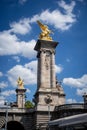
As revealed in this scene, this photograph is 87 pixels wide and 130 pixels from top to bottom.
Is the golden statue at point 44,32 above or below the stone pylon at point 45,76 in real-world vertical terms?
above

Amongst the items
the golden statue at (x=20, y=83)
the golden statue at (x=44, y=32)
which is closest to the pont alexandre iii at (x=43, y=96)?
the golden statue at (x=44, y=32)

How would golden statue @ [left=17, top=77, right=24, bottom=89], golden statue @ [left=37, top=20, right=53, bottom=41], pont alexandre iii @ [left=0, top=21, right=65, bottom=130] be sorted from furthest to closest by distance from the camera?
golden statue @ [left=17, top=77, right=24, bottom=89] < golden statue @ [left=37, top=20, right=53, bottom=41] < pont alexandre iii @ [left=0, top=21, right=65, bottom=130]

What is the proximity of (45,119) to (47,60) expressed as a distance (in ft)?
42.6

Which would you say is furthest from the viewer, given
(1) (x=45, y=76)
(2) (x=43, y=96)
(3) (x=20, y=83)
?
(3) (x=20, y=83)

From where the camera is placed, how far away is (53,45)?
5716 cm

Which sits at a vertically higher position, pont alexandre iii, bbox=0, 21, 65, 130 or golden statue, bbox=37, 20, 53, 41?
golden statue, bbox=37, 20, 53, 41

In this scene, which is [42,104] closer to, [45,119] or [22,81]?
[45,119]

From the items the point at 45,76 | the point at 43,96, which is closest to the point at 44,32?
the point at 45,76

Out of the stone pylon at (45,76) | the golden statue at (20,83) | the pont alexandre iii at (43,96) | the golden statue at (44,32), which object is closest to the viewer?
the pont alexandre iii at (43,96)

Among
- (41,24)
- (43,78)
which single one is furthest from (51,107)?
(41,24)

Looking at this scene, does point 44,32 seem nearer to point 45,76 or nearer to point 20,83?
point 45,76

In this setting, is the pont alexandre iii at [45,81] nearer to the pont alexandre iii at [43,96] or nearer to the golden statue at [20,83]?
the pont alexandre iii at [43,96]

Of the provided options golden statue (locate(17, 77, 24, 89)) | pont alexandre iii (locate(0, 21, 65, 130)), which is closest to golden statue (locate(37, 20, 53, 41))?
pont alexandre iii (locate(0, 21, 65, 130))

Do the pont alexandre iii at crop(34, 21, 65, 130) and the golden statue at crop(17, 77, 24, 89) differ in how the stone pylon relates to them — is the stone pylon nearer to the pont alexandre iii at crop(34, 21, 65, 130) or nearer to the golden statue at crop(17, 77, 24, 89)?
the pont alexandre iii at crop(34, 21, 65, 130)
